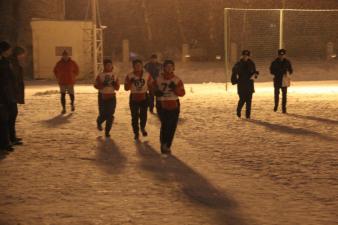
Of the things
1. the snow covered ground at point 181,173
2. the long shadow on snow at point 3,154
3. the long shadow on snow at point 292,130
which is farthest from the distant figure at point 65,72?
the long shadow on snow at point 3,154

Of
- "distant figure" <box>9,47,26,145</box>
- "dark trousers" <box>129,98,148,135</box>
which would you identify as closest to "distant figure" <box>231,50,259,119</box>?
"dark trousers" <box>129,98,148,135</box>

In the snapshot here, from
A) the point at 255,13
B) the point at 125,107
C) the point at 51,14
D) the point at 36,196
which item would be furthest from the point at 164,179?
the point at 255,13

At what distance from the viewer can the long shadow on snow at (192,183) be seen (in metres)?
5.98

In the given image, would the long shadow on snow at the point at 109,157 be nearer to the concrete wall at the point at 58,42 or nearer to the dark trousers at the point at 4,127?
the dark trousers at the point at 4,127

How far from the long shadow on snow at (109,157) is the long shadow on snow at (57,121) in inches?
103

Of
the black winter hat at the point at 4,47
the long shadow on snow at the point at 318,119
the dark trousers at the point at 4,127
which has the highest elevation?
the black winter hat at the point at 4,47

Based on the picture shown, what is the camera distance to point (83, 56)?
3064 centimetres

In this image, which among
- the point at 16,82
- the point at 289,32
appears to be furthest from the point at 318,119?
the point at 289,32

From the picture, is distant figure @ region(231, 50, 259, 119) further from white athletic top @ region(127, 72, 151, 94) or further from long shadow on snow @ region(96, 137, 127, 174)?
long shadow on snow @ region(96, 137, 127, 174)

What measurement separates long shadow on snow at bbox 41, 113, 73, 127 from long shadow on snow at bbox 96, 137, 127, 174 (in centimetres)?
262

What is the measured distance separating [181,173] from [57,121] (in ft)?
20.9

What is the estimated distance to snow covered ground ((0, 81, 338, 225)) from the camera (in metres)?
5.94

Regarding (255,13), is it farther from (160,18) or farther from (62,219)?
(62,219)

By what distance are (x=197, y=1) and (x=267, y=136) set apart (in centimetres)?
3099
